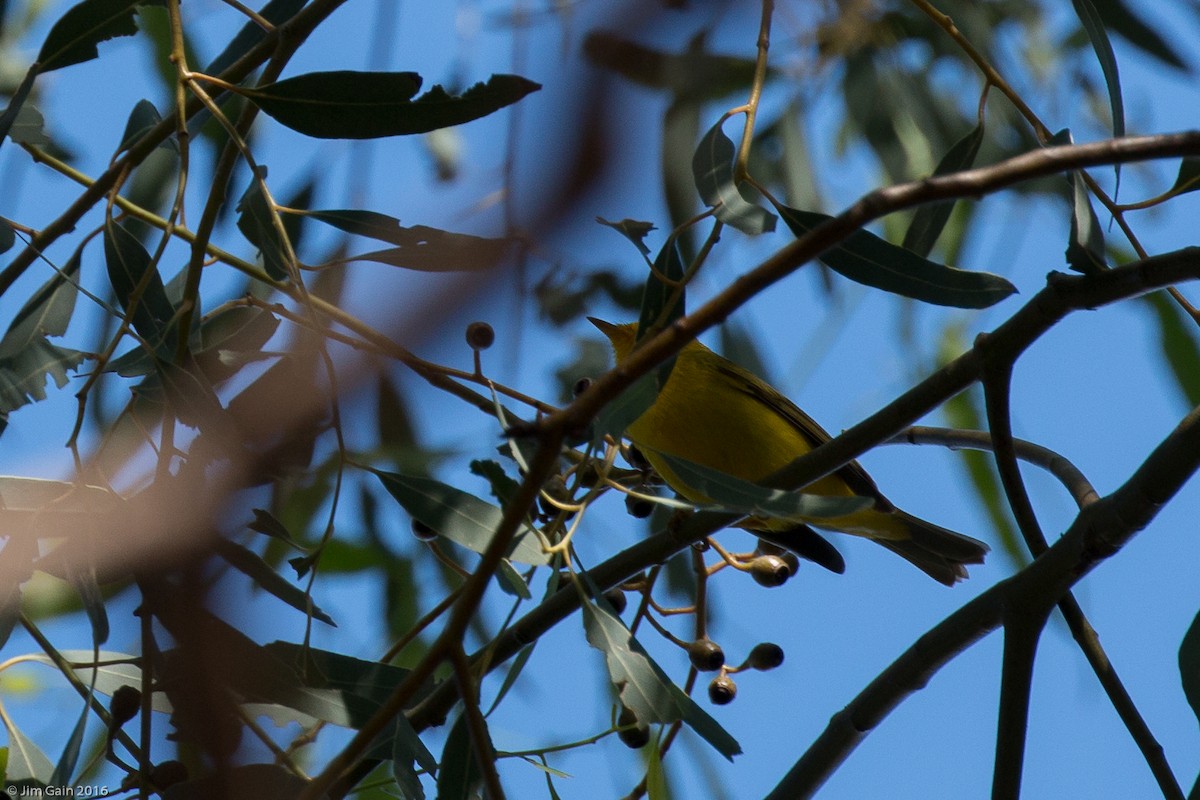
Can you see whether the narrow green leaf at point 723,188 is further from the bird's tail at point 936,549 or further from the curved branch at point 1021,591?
the bird's tail at point 936,549

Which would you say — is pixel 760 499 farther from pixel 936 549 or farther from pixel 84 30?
pixel 936 549

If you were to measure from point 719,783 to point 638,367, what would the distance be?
2.32 meters

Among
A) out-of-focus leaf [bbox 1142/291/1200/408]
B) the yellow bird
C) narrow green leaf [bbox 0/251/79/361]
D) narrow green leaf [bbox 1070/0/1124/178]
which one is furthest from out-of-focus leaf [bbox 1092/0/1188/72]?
narrow green leaf [bbox 0/251/79/361]

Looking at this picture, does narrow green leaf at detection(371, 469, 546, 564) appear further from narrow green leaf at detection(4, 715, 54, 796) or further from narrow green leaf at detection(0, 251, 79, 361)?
narrow green leaf at detection(4, 715, 54, 796)

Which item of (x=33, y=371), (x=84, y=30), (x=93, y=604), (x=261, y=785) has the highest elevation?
(x=84, y=30)

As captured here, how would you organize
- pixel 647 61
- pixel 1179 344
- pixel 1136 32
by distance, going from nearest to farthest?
pixel 647 61, pixel 1136 32, pixel 1179 344

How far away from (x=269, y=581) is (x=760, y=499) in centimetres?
81

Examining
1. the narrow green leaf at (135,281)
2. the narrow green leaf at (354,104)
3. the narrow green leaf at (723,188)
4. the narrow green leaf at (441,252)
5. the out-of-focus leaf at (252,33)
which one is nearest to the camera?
the narrow green leaf at (441,252)

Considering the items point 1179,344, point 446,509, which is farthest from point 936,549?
point 446,509

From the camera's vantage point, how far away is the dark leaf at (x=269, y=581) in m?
1.77

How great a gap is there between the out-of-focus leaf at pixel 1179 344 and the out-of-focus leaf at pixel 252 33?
7.56ft

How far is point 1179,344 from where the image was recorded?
330cm

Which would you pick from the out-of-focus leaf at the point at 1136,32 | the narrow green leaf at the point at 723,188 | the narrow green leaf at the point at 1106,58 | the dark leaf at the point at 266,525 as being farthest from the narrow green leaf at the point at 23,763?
the out-of-focus leaf at the point at 1136,32

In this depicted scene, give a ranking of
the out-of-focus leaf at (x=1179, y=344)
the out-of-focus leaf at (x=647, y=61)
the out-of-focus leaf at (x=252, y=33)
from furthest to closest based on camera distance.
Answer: the out-of-focus leaf at (x=1179, y=344)
the out-of-focus leaf at (x=252, y=33)
the out-of-focus leaf at (x=647, y=61)
